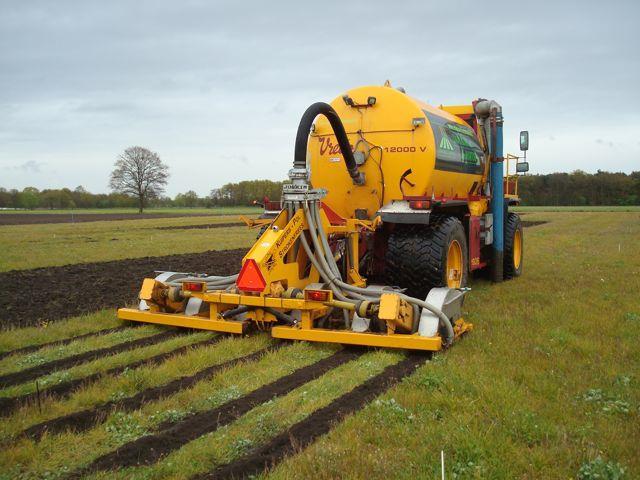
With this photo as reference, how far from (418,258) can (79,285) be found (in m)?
6.47

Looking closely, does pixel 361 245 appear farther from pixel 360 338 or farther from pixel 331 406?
pixel 331 406

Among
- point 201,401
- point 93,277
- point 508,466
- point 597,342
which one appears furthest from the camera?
point 93,277

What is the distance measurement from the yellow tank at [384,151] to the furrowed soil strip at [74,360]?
3250 mm

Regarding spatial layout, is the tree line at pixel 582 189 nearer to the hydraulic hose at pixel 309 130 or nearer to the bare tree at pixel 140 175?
the bare tree at pixel 140 175

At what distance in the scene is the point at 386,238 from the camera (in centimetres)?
882

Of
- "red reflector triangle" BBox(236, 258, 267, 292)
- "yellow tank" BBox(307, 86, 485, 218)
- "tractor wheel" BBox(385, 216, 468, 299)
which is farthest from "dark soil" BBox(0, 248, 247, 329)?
"tractor wheel" BBox(385, 216, 468, 299)

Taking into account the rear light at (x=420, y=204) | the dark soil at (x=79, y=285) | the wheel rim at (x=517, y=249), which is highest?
the rear light at (x=420, y=204)

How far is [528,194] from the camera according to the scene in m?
83.9

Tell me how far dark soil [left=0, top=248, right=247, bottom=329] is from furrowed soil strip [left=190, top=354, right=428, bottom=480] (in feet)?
16.1

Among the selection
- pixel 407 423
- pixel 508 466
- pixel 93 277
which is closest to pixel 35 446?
pixel 407 423

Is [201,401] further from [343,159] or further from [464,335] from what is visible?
[343,159]

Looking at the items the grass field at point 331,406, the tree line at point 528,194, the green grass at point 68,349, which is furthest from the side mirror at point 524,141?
the tree line at point 528,194

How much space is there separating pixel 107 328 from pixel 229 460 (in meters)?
4.31

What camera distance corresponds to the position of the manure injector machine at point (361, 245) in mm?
6387
